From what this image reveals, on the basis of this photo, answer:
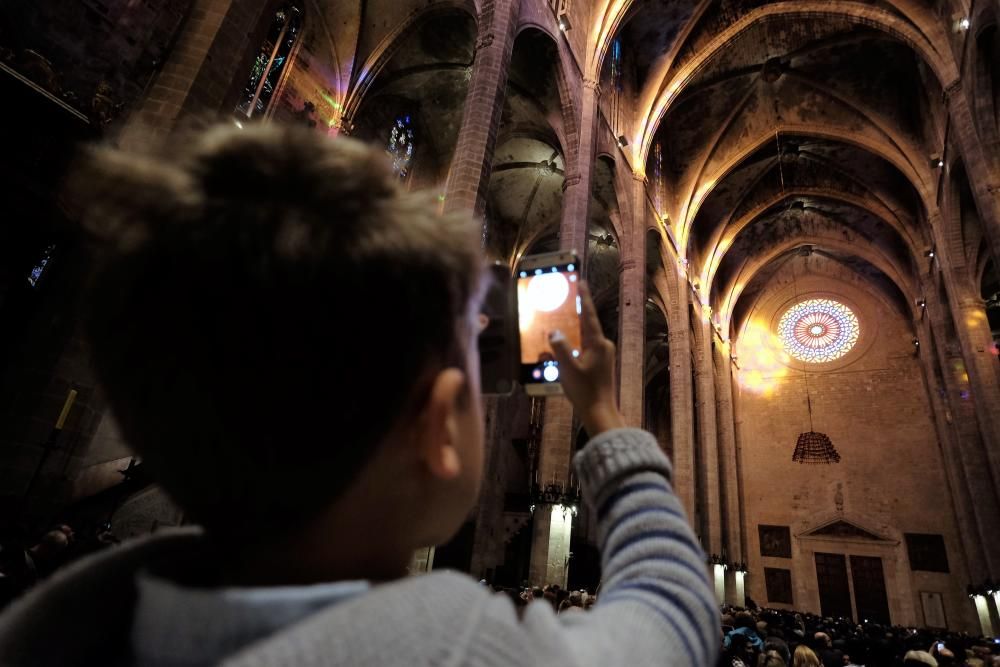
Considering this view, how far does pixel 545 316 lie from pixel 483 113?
24.6 feet

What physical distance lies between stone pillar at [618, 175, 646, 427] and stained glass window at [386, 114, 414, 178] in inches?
267

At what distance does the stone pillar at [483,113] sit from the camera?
707cm

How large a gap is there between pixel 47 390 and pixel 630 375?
10500 millimetres

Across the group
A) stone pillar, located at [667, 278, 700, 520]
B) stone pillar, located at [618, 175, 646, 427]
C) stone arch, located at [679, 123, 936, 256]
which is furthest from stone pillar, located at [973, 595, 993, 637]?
stone pillar, located at [618, 175, 646, 427]

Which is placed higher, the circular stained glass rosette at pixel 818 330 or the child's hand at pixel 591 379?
the circular stained glass rosette at pixel 818 330

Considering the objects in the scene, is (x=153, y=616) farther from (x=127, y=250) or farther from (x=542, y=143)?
(x=542, y=143)

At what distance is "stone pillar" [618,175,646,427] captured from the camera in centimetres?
1205

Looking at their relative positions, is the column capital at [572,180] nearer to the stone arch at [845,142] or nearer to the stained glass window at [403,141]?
the stained glass window at [403,141]

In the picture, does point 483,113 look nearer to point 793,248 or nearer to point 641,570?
point 641,570

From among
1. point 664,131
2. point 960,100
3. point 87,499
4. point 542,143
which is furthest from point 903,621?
point 87,499

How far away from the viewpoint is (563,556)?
420 inches

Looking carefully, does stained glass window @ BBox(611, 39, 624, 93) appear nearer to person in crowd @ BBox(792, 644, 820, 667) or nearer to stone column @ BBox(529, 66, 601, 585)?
stone column @ BBox(529, 66, 601, 585)

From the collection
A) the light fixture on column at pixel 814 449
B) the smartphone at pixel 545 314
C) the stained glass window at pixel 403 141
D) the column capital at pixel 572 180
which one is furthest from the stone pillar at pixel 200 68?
the light fixture on column at pixel 814 449

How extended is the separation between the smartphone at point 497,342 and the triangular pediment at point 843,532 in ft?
85.4
